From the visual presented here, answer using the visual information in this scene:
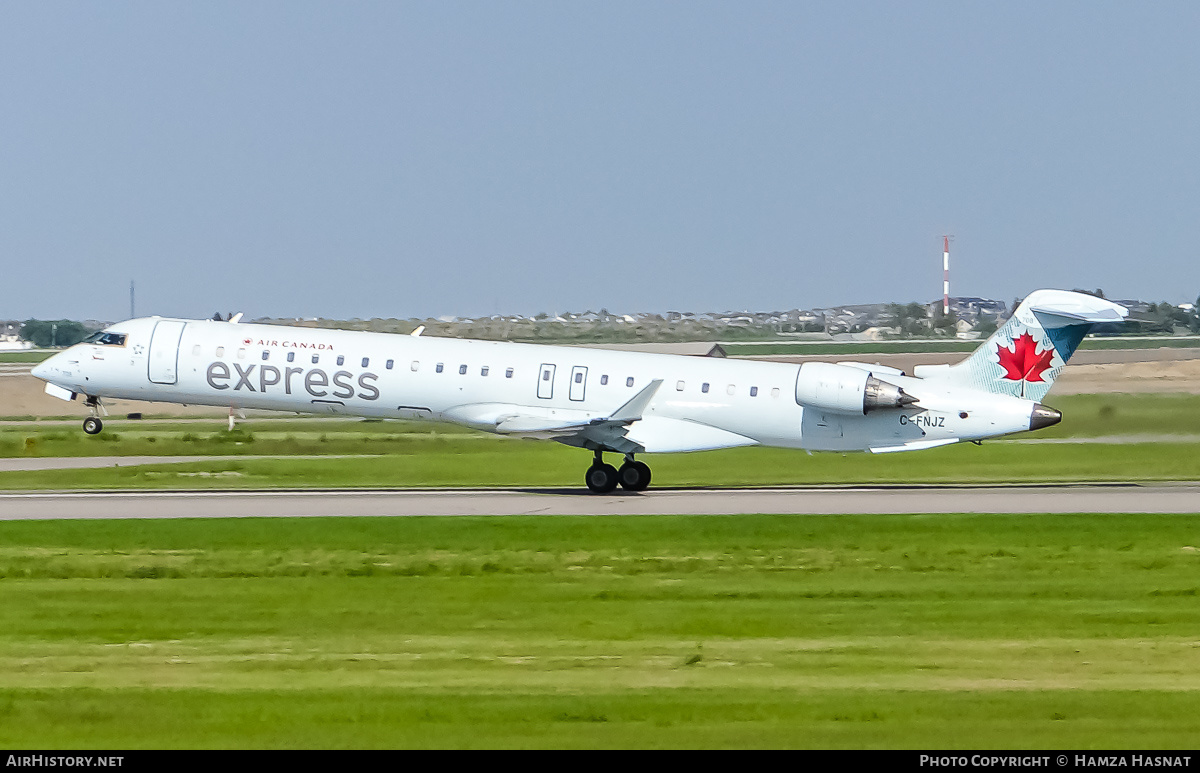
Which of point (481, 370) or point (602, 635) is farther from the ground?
point (481, 370)

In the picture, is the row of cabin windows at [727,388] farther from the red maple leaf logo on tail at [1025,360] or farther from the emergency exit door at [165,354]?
the emergency exit door at [165,354]

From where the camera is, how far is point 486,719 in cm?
1131

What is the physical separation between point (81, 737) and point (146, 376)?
22.7m

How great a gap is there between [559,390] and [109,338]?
35.8 ft

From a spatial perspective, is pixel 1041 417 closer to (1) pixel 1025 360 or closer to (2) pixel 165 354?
(1) pixel 1025 360

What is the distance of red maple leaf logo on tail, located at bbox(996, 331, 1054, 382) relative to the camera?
2992 cm

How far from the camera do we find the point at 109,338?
33031mm

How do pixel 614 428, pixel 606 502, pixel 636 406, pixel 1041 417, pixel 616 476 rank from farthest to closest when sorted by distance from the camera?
→ 1. pixel 616 476
2. pixel 1041 417
3. pixel 614 428
4. pixel 636 406
5. pixel 606 502

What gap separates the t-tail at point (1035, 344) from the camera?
2952cm

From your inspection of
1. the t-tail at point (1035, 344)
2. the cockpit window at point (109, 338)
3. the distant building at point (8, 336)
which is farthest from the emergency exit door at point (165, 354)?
the distant building at point (8, 336)

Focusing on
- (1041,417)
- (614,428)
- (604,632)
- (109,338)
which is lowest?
(604,632)

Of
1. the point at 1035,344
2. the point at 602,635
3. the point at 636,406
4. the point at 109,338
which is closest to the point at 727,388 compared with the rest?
the point at 636,406

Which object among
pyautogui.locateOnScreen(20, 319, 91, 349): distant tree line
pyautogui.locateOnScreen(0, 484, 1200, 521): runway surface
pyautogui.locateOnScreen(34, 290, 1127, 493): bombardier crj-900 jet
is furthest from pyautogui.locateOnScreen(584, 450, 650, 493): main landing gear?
pyautogui.locateOnScreen(20, 319, 91, 349): distant tree line

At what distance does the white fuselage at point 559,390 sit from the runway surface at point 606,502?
1.39 m
